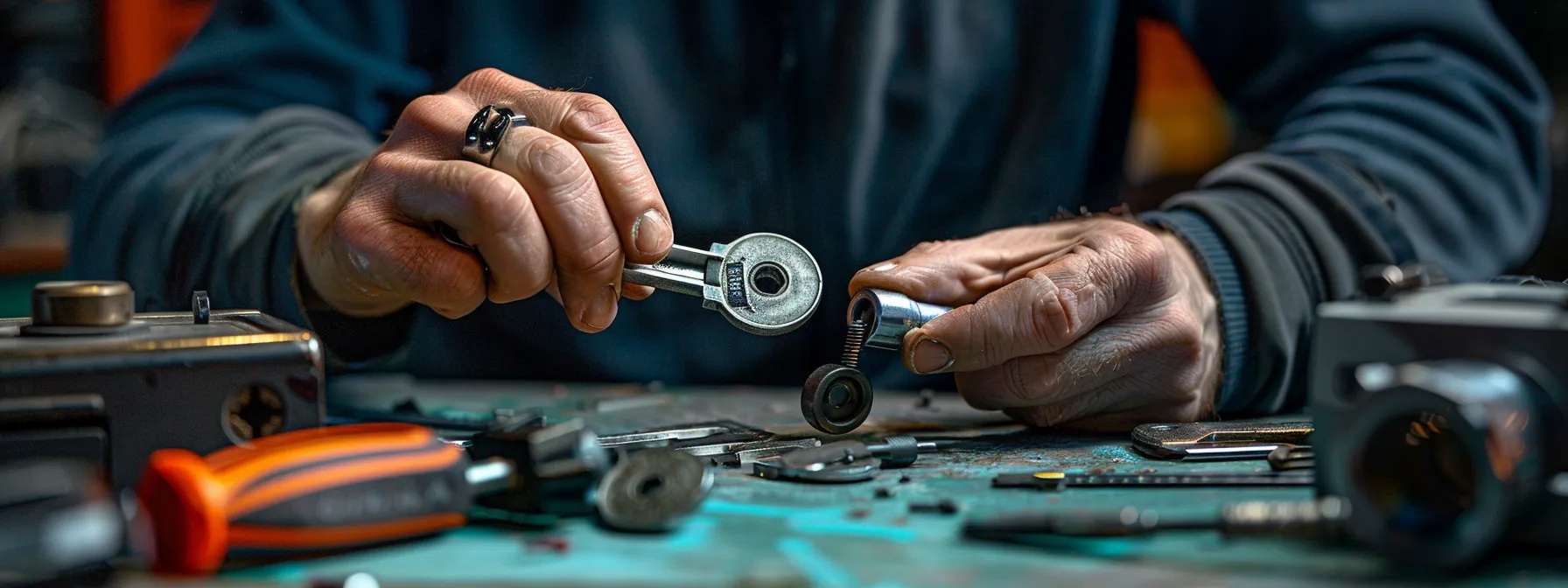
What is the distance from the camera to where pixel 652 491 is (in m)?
0.76

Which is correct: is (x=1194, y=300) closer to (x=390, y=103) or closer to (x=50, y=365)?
(x=50, y=365)

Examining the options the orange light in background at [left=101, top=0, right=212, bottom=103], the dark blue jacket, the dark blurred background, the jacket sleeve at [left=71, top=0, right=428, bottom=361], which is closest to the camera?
the jacket sleeve at [left=71, top=0, right=428, bottom=361]

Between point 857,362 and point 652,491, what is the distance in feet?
1.32

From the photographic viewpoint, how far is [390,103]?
195cm

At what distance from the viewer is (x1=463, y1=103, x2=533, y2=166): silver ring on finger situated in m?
1.07

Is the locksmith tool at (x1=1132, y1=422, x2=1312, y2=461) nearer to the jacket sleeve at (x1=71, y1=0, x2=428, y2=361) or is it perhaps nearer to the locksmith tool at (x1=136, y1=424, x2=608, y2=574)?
the locksmith tool at (x1=136, y1=424, x2=608, y2=574)

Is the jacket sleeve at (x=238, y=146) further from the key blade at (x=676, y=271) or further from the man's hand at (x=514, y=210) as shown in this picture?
the key blade at (x=676, y=271)

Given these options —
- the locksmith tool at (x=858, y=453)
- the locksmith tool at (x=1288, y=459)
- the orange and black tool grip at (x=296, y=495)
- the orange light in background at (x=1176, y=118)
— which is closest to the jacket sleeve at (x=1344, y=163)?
the locksmith tool at (x=1288, y=459)

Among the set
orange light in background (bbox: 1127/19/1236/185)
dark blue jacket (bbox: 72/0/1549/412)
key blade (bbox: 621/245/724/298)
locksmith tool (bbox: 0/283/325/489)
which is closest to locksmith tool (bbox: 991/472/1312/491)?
key blade (bbox: 621/245/724/298)

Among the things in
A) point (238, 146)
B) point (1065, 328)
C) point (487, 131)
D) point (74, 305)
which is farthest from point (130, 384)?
point (238, 146)

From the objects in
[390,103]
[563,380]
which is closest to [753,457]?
[563,380]

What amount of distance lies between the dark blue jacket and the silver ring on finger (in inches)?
25.5

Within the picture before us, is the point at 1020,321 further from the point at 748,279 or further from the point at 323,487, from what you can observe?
the point at 323,487

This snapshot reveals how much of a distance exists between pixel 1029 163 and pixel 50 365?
1466mm
